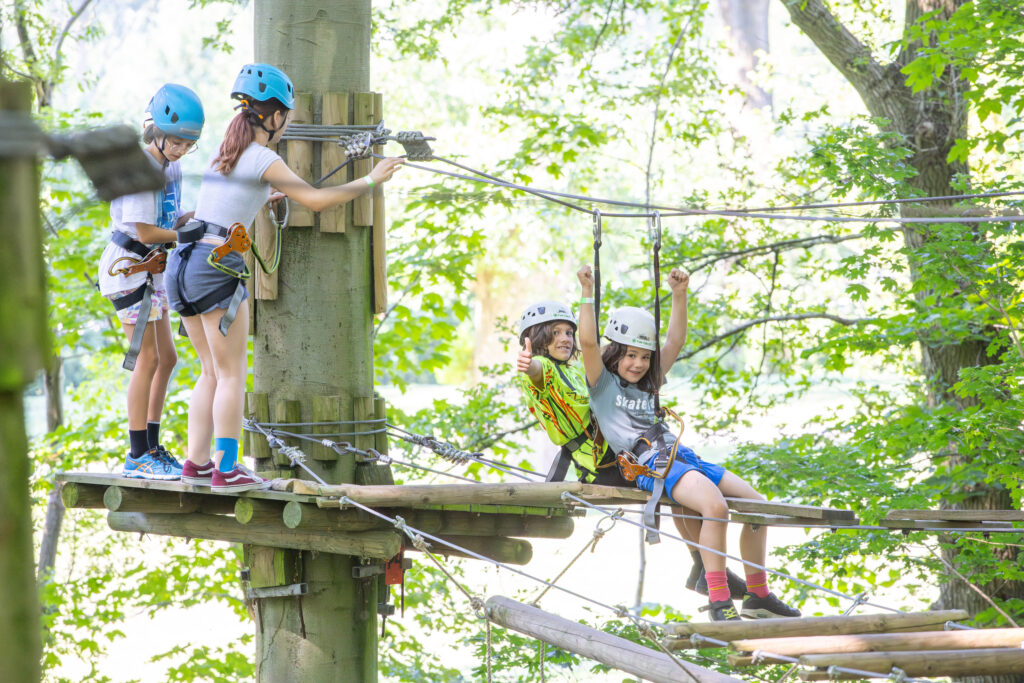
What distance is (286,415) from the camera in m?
3.71

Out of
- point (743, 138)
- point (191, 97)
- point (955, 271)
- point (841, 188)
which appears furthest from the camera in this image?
point (743, 138)

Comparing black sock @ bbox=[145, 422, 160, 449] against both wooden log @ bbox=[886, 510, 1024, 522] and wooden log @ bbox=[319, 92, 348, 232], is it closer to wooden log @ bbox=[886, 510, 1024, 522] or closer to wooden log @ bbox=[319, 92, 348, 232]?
wooden log @ bbox=[319, 92, 348, 232]

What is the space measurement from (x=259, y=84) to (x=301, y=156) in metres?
0.43

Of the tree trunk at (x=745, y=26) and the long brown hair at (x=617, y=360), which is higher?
the tree trunk at (x=745, y=26)

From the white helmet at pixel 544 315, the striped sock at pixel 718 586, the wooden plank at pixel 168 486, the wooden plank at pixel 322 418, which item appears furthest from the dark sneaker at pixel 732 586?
the wooden plank at pixel 168 486

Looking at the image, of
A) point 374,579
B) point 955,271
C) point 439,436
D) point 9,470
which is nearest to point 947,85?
point 955,271

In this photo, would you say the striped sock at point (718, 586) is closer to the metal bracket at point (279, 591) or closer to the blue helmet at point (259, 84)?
the metal bracket at point (279, 591)

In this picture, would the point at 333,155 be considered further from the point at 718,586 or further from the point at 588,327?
the point at 718,586

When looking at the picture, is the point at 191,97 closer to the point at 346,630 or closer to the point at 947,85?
the point at 346,630

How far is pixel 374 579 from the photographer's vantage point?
395cm

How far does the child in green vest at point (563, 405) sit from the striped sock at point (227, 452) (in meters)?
1.14

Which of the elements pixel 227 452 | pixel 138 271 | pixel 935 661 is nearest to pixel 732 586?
pixel 935 661

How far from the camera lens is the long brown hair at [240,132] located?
3336mm

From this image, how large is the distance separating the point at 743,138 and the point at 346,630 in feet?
22.1
